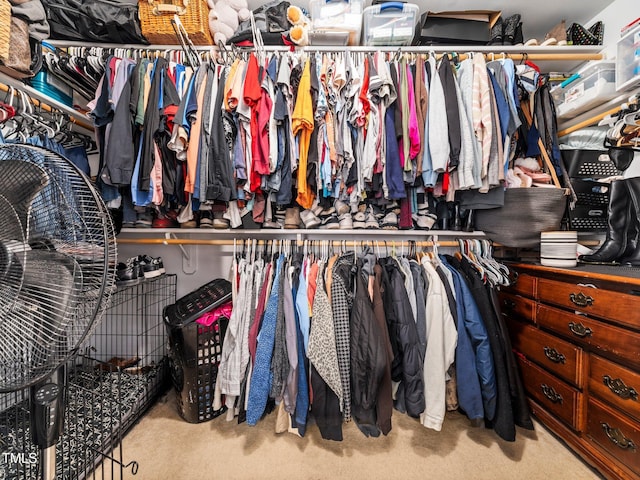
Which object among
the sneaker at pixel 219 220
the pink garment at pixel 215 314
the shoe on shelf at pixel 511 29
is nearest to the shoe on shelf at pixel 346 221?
the sneaker at pixel 219 220

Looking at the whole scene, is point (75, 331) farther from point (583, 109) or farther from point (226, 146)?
point (583, 109)

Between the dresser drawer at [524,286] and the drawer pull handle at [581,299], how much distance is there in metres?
0.20

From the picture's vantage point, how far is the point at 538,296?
53.1 inches

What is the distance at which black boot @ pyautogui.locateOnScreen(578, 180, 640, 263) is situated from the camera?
1.31 metres

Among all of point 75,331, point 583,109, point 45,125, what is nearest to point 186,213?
point 45,125

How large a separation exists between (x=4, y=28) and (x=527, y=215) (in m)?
2.47

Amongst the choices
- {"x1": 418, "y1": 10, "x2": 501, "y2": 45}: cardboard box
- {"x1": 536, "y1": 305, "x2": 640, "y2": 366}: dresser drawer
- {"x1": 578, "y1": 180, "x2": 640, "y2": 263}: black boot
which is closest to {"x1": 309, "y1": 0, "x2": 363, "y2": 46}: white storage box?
{"x1": 418, "y1": 10, "x2": 501, "y2": 45}: cardboard box

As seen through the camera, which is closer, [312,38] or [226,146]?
[226,146]

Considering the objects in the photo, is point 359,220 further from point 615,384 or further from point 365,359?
point 615,384

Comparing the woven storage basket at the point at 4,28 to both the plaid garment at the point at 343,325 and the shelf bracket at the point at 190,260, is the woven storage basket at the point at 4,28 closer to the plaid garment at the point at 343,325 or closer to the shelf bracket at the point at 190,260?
the shelf bracket at the point at 190,260

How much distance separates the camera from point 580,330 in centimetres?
113

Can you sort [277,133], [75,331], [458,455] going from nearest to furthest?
[75,331] → [458,455] → [277,133]

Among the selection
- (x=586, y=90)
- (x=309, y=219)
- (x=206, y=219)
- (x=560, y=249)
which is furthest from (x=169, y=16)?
(x=560, y=249)

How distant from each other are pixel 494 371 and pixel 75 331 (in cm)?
163
